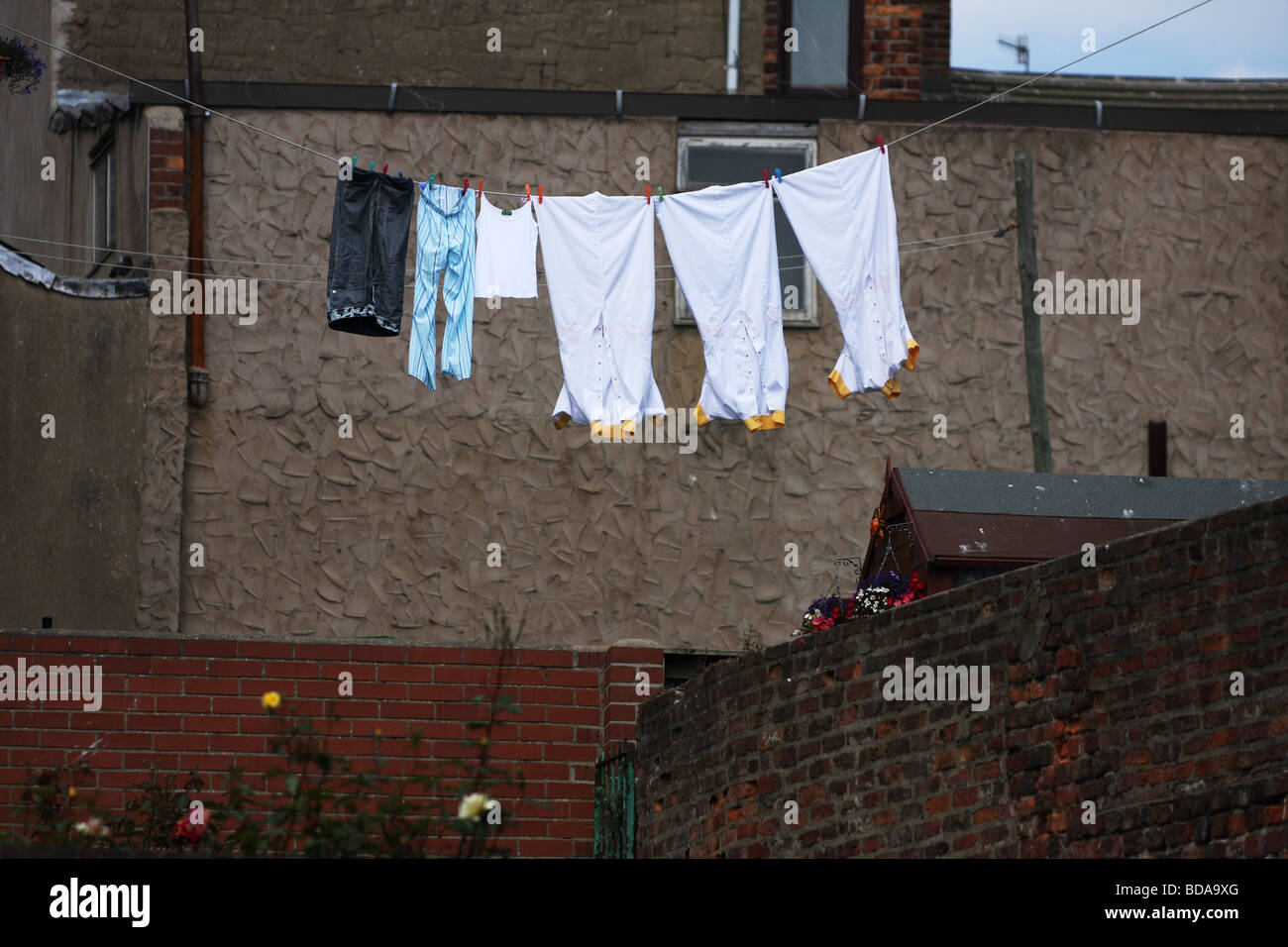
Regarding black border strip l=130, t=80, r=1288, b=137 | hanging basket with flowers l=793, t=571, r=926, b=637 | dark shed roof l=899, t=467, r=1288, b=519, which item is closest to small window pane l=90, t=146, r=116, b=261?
black border strip l=130, t=80, r=1288, b=137

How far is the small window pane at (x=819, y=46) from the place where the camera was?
1552 centimetres

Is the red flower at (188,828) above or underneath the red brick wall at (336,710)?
underneath

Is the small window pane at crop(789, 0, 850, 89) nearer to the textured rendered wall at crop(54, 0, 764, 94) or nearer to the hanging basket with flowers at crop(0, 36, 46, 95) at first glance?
the textured rendered wall at crop(54, 0, 764, 94)

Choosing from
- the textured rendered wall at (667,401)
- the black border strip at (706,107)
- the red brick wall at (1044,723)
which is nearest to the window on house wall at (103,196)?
the black border strip at (706,107)

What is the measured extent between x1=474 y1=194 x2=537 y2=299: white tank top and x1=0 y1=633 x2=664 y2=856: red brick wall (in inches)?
90.2

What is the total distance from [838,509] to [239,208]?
520 centimetres

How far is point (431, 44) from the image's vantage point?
15.4 m

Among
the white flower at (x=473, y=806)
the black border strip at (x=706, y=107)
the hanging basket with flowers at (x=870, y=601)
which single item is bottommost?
the white flower at (x=473, y=806)

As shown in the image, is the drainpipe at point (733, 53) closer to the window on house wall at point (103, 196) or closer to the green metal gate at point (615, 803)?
the window on house wall at point (103, 196)

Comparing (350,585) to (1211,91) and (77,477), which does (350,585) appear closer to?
(77,477)

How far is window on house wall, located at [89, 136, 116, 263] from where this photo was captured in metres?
15.5

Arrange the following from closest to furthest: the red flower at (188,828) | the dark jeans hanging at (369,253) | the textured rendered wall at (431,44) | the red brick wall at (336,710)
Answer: the red flower at (188,828)
the red brick wall at (336,710)
the dark jeans hanging at (369,253)
the textured rendered wall at (431,44)

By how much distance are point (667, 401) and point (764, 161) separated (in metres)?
2.08

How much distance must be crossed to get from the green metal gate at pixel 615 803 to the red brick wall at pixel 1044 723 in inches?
34.2
